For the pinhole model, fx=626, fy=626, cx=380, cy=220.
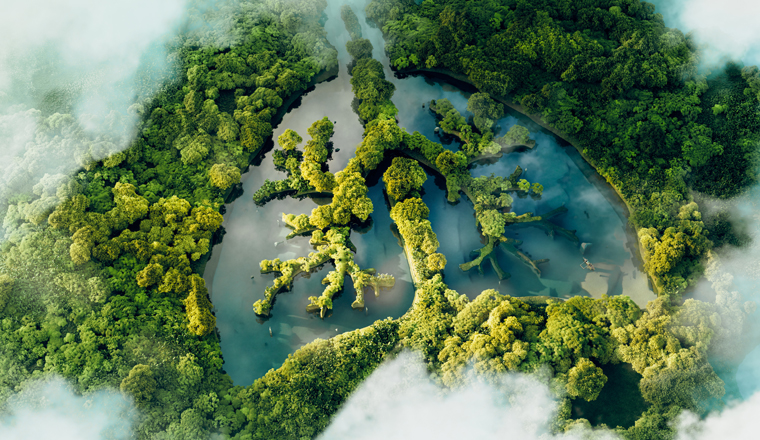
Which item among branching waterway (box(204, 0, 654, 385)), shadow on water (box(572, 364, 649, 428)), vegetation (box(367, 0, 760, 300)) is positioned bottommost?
shadow on water (box(572, 364, 649, 428))

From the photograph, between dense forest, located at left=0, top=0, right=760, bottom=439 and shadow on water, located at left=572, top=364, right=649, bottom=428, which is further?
shadow on water, located at left=572, top=364, right=649, bottom=428

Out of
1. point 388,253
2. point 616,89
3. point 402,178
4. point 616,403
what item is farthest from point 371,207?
point 616,89

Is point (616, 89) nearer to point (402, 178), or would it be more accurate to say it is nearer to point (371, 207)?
point (402, 178)

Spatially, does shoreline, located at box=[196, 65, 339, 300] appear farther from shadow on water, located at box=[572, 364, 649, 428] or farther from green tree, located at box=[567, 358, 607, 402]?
shadow on water, located at box=[572, 364, 649, 428]

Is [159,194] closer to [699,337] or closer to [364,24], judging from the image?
[364,24]

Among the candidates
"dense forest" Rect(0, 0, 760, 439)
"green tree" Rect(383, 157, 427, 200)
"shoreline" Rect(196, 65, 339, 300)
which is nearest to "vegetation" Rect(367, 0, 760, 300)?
"dense forest" Rect(0, 0, 760, 439)

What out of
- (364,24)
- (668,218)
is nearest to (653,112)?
(668,218)
